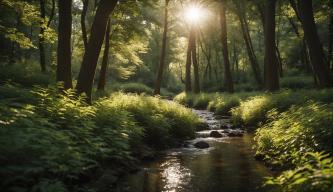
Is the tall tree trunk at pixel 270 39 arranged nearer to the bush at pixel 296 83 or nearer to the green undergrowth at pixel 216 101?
the green undergrowth at pixel 216 101

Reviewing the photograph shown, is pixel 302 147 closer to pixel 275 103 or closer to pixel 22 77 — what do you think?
pixel 275 103

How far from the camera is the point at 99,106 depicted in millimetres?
11695

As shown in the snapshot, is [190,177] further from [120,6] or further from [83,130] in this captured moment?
[120,6]

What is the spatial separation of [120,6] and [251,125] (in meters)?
9.79

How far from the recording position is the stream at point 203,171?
8.32 m

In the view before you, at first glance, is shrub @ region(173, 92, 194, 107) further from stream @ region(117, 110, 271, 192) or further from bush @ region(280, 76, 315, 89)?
stream @ region(117, 110, 271, 192)

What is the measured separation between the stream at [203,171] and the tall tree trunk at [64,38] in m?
5.23

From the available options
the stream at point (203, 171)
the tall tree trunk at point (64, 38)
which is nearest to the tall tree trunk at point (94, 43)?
the tall tree trunk at point (64, 38)

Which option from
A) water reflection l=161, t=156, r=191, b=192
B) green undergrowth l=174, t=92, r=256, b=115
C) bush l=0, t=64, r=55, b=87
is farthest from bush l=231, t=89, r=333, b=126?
bush l=0, t=64, r=55, b=87

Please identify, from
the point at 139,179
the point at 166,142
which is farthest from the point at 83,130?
the point at 166,142

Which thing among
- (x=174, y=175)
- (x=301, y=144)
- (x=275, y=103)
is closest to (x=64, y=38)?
(x=174, y=175)

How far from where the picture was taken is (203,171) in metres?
9.86

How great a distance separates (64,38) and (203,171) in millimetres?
7496

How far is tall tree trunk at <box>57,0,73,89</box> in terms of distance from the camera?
13.3m
